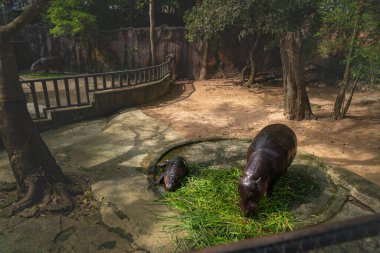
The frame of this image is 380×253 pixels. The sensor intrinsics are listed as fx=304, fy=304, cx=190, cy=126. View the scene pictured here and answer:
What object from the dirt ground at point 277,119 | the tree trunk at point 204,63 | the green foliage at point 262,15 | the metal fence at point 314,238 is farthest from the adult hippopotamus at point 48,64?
the metal fence at point 314,238

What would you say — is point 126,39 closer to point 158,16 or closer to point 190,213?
point 158,16

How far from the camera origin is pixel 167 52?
63.5 feet

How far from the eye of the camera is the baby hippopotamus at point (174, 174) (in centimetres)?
543

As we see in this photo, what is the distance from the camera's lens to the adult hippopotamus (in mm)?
19250

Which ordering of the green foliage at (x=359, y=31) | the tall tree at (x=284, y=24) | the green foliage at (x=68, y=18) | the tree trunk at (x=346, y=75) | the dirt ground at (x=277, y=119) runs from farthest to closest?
1. the green foliage at (x=68, y=18)
2. the tall tree at (x=284, y=24)
3. the tree trunk at (x=346, y=75)
4. the green foliage at (x=359, y=31)
5. the dirt ground at (x=277, y=119)

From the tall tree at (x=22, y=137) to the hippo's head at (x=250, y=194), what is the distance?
2.95 m

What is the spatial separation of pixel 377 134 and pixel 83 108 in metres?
9.22

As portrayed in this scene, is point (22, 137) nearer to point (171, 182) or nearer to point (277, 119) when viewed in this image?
point (171, 182)

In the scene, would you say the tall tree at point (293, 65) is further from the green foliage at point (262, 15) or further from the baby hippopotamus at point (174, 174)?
the baby hippopotamus at point (174, 174)

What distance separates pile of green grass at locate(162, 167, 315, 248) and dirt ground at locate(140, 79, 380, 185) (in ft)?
8.30

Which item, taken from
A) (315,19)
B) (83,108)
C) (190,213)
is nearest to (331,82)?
(315,19)

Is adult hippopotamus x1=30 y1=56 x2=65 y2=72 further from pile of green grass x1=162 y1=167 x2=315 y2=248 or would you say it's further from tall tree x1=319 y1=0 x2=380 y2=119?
pile of green grass x1=162 y1=167 x2=315 y2=248

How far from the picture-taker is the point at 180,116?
10.9m

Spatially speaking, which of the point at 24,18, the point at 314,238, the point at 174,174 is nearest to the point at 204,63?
the point at 174,174
